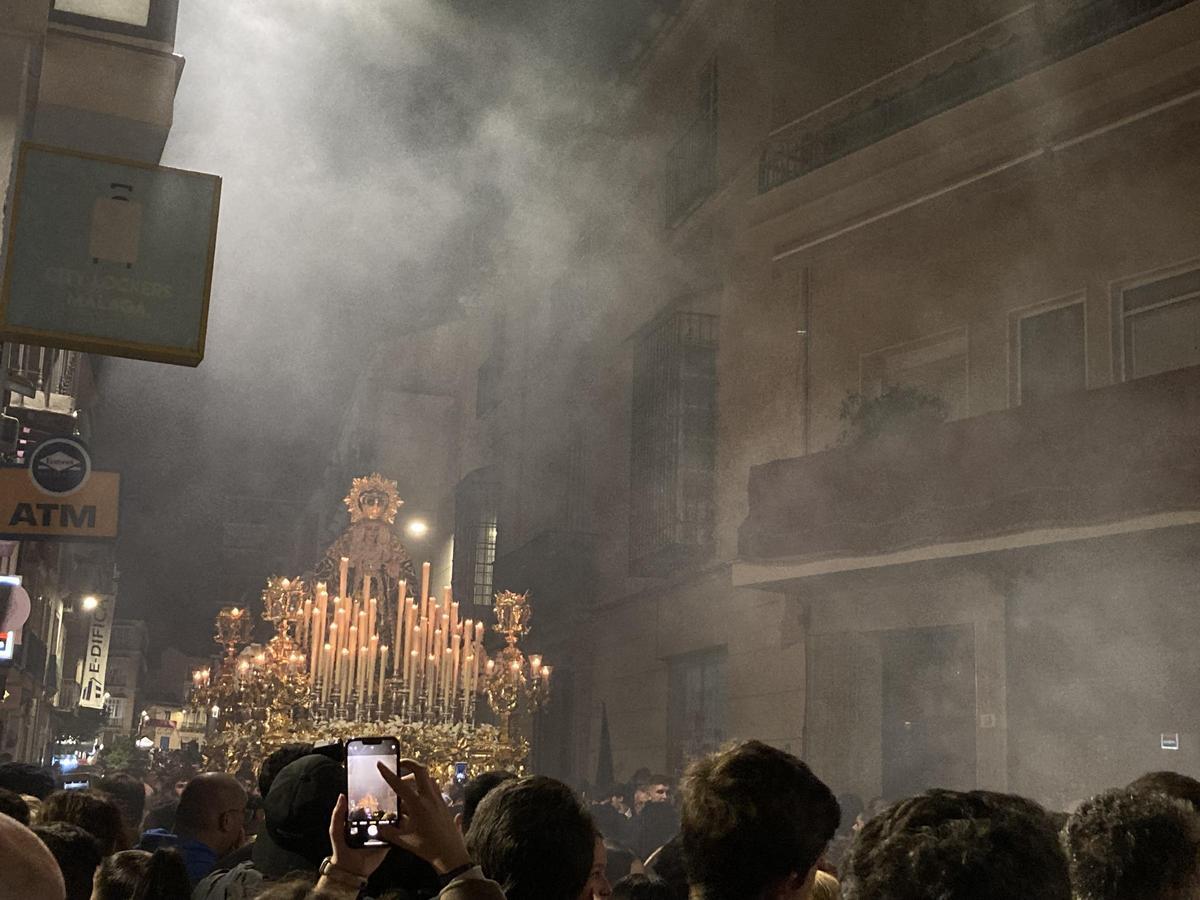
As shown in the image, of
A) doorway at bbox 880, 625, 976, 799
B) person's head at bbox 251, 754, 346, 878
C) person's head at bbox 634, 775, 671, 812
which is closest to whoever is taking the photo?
person's head at bbox 251, 754, 346, 878

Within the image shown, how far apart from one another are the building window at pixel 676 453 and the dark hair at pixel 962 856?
12211mm

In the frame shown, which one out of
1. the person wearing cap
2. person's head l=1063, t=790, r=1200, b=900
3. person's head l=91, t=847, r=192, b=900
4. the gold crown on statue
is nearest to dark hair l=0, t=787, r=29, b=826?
person's head l=91, t=847, r=192, b=900

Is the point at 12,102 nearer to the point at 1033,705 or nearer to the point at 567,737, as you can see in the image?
the point at 1033,705

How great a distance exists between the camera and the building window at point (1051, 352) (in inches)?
399

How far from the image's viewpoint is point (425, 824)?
1.76 meters

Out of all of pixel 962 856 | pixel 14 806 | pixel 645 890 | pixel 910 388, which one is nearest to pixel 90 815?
pixel 14 806

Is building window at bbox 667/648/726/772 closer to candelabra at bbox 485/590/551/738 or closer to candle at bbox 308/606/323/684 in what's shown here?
candelabra at bbox 485/590/551/738

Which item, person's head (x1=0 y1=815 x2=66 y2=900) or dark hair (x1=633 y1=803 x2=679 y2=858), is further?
dark hair (x1=633 y1=803 x2=679 y2=858)

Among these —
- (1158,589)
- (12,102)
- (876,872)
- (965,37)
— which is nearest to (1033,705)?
(1158,589)

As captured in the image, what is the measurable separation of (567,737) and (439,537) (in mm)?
10054

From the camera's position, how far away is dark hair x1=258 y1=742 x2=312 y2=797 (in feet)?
8.78

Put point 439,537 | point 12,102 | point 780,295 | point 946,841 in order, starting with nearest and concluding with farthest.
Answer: point 946,841
point 12,102
point 780,295
point 439,537

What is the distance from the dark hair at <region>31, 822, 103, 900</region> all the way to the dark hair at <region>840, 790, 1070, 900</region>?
1.96 metres

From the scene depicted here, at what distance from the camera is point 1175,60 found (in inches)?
358
